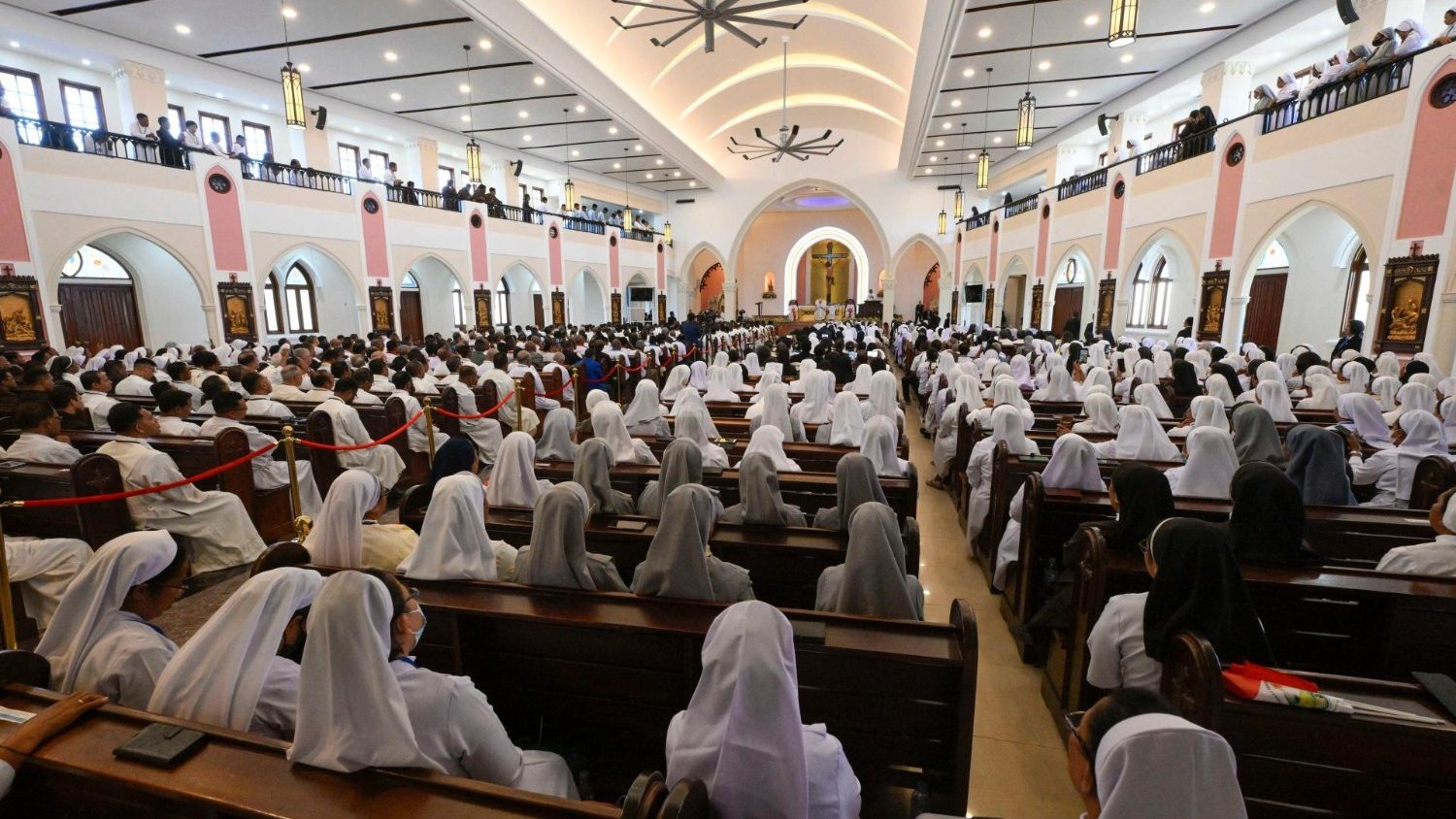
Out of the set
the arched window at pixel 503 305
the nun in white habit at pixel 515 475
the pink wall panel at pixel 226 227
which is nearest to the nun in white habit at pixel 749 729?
the nun in white habit at pixel 515 475

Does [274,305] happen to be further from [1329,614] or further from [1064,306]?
[1064,306]

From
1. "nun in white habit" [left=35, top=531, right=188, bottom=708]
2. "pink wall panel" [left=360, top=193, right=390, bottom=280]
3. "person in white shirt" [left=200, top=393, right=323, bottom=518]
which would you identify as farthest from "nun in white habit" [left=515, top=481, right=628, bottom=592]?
"pink wall panel" [left=360, top=193, right=390, bottom=280]

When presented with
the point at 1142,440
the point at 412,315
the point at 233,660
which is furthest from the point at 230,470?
the point at 412,315

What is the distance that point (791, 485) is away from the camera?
431 centimetres

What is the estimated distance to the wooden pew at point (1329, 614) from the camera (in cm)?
249

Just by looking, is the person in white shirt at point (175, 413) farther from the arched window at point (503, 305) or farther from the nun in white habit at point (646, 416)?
the arched window at point (503, 305)

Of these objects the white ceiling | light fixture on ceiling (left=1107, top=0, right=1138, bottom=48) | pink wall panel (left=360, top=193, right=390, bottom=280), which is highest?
the white ceiling

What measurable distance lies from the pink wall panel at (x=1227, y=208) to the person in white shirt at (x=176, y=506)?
1401cm

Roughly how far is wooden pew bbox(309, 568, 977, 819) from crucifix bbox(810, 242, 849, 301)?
107ft

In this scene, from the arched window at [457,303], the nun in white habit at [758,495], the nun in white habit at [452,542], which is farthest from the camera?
the arched window at [457,303]

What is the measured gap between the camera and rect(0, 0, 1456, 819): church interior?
1.65m

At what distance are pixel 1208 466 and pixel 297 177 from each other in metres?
16.2

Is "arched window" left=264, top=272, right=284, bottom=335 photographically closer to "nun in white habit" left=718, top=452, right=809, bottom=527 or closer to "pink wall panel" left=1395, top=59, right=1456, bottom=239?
"nun in white habit" left=718, top=452, right=809, bottom=527

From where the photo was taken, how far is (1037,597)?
3.78 meters
